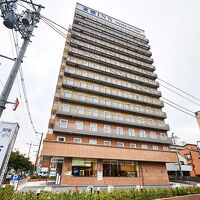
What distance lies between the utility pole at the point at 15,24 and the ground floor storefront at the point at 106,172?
14.0 metres

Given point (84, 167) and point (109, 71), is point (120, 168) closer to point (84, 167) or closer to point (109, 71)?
point (84, 167)

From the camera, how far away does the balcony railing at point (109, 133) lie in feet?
56.5

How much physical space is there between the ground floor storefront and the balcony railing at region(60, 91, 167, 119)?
27.6 feet

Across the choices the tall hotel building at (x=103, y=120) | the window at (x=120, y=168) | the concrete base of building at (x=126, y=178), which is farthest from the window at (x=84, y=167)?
the window at (x=120, y=168)

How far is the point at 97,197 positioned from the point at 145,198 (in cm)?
352

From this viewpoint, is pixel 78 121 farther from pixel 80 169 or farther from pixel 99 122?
pixel 80 169

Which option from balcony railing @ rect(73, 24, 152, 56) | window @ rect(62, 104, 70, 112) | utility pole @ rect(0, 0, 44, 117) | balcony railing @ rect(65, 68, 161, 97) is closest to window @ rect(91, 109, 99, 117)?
window @ rect(62, 104, 70, 112)

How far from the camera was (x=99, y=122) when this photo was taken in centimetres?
2008

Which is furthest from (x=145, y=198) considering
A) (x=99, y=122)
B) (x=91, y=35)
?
(x=91, y=35)

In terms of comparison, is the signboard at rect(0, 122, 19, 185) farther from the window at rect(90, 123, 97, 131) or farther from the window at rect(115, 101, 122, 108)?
the window at rect(115, 101, 122, 108)

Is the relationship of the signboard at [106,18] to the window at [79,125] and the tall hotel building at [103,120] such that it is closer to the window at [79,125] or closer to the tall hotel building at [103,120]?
the tall hotel building at [103,120]

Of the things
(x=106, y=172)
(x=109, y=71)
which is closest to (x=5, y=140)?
(x=106, y=172)

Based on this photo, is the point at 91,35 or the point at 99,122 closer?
the point at 99,122

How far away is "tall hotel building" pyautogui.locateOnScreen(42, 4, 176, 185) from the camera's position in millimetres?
16562
